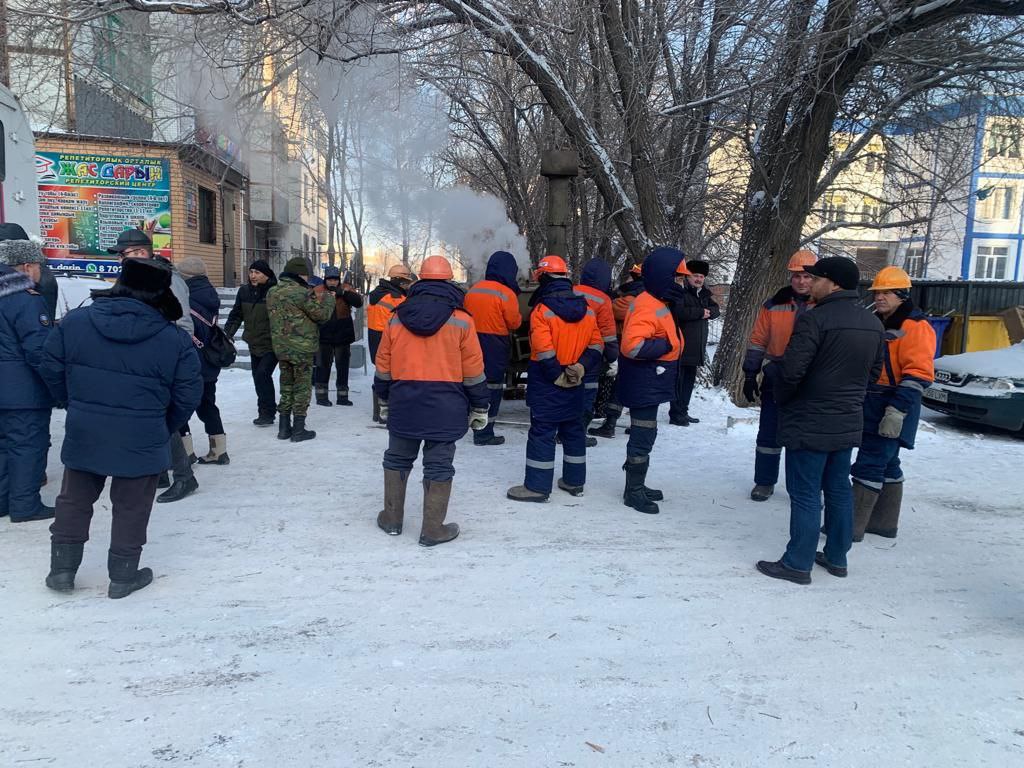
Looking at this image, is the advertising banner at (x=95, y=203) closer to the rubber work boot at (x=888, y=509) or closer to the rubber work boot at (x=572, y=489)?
the rubber work boot at (x=572, y=489)

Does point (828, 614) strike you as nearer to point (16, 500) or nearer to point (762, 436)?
point (762, 436)

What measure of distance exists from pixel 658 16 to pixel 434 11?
9.96ft

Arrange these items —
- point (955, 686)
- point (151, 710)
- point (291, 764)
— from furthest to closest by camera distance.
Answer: point (955, 686)
point (151, 710)
point (291, 764)

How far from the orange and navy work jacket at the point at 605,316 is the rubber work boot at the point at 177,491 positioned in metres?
3.71

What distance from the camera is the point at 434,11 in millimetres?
8031

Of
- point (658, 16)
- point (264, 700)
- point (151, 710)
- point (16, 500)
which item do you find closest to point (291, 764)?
point (264, 700)

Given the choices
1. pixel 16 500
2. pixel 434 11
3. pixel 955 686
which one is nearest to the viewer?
pixel 955 686

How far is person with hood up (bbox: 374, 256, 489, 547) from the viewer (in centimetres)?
423

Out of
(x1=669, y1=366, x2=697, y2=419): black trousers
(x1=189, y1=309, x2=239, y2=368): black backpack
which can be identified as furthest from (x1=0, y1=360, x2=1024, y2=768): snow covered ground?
(x1=669, y1=366, x2=697, y2=419): black trousers

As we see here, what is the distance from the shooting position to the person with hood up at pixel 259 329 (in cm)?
714

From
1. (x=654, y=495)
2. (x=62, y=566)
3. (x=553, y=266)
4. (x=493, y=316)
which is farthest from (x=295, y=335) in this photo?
(x=654, y=495)

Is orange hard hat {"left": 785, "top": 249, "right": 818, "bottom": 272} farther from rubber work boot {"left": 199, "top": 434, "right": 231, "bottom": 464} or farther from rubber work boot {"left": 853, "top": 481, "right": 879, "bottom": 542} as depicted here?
rubber work boot {"left": 199, "top": 434, "right": 231, "bottom": 464}

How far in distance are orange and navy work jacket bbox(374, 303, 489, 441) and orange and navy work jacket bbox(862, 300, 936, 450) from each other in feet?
8.85

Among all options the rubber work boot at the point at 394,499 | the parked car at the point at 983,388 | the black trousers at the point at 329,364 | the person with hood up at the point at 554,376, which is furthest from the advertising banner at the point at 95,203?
the parked car at the point at 983,388
